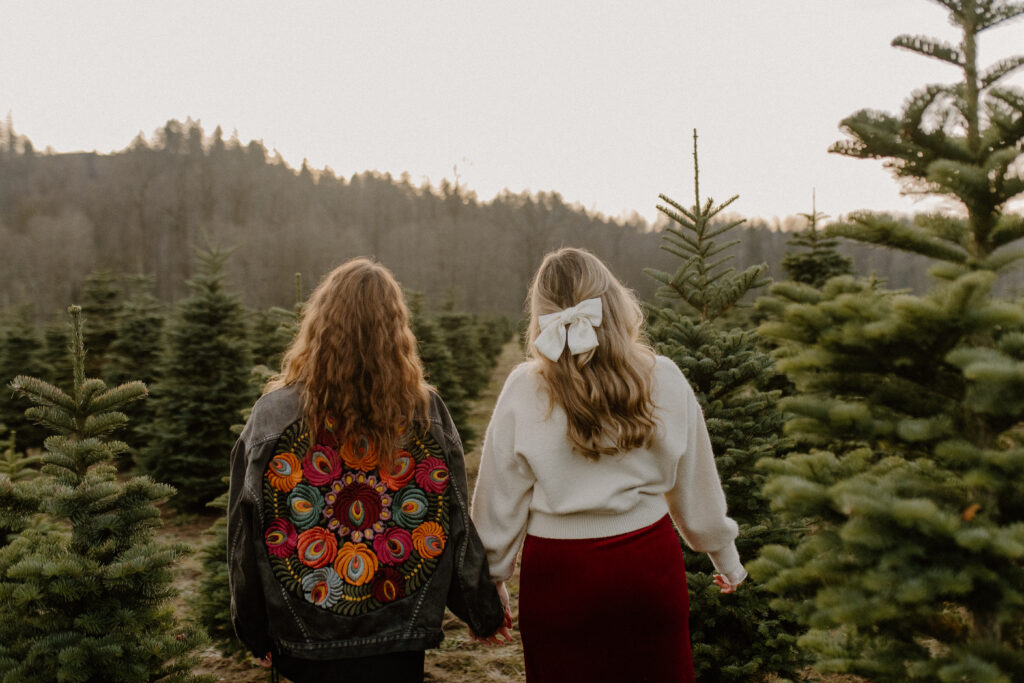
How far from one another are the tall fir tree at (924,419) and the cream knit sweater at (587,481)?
0.57m

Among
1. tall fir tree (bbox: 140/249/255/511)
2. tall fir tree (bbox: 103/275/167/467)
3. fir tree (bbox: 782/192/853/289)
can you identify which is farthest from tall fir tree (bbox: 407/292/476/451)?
fir tree (bbox: 782/192/853/289)

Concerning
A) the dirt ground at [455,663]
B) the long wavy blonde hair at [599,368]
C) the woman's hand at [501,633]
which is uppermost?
the long wavy blonde hair at [599,368]

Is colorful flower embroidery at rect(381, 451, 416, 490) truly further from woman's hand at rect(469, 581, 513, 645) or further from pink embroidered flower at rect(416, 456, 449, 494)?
woman's hand at rect(469, 581, 513, 645)

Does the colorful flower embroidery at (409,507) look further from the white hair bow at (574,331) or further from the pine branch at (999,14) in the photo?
the pine branch at (999,14)

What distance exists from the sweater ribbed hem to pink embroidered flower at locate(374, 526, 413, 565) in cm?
52

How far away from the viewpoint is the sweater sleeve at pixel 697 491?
2711 millimetres

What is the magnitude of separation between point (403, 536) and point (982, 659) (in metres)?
1.89

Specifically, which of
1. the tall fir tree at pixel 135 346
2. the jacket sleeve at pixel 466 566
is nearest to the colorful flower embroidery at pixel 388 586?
the jacket sleeve at pixel 466 566

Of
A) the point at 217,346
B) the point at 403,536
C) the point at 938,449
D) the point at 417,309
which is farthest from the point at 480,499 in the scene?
the point at 417,309

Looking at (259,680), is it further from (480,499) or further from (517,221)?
(517,221)

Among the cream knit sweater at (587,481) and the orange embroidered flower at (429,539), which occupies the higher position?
the cream knit sweater at (587,481)

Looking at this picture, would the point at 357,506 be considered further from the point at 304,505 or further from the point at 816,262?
the point at 816,262

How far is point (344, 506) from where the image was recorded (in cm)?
255

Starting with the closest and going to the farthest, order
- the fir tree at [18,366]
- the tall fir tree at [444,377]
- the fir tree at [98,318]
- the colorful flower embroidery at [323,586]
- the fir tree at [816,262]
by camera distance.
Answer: the colorful flower embroidery at [323,586] → the fir tree at [816,262] → the tall fir tree at [444,377] → the fir tree at [18,366] → the fir tree at [98,318]
